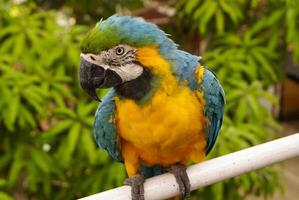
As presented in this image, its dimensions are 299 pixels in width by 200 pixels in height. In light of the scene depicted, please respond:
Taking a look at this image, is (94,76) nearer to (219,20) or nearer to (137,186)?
(137,186)

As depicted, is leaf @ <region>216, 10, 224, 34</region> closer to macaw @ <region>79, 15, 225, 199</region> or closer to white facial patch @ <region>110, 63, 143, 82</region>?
macaw @ <region>79, 15, 225, 199</region>

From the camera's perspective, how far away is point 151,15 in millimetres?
2445

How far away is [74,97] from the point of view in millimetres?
1282

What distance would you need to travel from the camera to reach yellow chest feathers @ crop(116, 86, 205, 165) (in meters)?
0.74

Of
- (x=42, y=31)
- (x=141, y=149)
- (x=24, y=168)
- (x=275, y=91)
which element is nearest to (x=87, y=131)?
(x=24, y=168)

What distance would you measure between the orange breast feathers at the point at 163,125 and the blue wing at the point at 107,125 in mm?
13

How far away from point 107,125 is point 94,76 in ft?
0.54

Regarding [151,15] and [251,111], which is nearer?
[251,111]

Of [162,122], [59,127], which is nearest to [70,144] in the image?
[59,127]

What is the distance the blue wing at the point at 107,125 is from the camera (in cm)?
81

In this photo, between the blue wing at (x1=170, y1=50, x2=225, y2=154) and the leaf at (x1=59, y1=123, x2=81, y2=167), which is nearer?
the blue wing at (x1=170, y1=50, x2=225, y2=154)

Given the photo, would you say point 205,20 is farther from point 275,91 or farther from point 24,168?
point 275,91

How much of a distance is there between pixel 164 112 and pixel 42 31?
67 cm

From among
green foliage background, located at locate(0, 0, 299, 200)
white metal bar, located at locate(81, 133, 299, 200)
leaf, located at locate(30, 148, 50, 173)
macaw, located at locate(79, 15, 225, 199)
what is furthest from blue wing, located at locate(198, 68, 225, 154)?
leaf, located at locate(30, 148, 50, 173)
